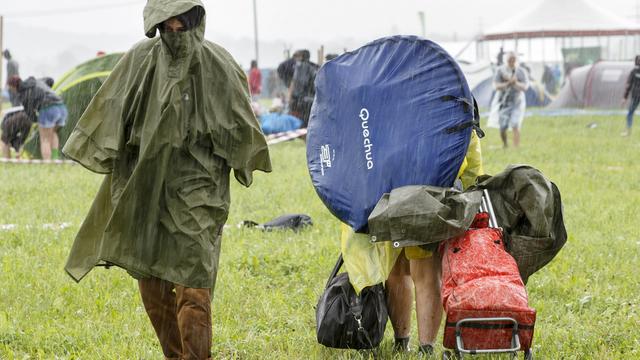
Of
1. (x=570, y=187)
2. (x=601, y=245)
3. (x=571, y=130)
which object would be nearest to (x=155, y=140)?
(x=601, y=245)

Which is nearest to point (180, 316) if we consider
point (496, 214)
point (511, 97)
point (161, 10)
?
point (161, 10)

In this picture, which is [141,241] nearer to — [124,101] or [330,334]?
[124,101]

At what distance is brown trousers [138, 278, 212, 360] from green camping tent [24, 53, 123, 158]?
12.0 m

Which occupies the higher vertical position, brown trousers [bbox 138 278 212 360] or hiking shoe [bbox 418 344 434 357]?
brown trousers [bbox 138 278 212 360]

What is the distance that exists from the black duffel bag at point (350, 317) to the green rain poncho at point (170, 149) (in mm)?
742

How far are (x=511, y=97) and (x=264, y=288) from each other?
12.0m

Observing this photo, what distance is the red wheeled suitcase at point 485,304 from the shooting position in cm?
417

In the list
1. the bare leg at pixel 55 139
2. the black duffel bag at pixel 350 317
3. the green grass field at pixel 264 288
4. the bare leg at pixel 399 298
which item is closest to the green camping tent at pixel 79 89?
the bare leg at pixel 55 139

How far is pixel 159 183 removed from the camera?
4.41m

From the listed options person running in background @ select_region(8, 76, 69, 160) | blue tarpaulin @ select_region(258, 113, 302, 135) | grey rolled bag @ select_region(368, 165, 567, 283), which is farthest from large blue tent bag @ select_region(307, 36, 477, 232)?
blue tarpaulin @ select_region(258, 113, 302, 135)

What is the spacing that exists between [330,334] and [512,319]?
113 centimetres

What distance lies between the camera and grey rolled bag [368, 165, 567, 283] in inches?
170

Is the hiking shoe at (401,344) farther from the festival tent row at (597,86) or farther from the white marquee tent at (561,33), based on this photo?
the white marquee tent at (561,33)

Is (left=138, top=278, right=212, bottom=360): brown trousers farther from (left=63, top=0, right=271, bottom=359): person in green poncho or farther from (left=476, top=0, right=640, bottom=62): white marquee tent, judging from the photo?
(left=476, top=0, right=640, bottom=62): white marquee tent
